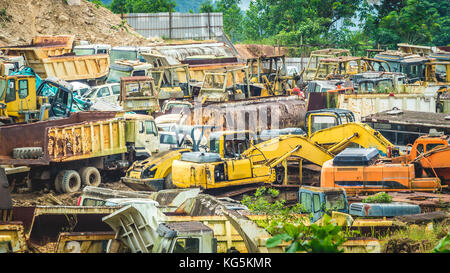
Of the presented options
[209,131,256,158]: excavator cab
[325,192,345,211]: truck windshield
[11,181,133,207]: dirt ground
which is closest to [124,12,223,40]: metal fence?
[11,181,133,207]: dirt ground

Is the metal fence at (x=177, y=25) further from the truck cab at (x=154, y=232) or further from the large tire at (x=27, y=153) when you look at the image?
the truck cab at (x=154, y=232)

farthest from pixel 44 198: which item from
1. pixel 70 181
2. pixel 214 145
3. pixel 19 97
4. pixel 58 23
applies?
pixel 58 23

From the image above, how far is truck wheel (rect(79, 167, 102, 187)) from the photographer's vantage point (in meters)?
17.3

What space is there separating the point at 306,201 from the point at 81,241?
464 cm

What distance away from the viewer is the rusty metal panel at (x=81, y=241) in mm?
9164

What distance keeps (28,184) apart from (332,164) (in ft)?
25.3

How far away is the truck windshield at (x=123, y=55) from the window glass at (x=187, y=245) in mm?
26623

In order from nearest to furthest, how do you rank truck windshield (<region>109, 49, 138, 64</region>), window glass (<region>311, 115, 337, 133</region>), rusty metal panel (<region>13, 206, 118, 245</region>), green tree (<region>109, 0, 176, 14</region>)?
rusty metal panel (<region>13, 206, 118, 245</region>)
window glass (<region>311, 115, 337, 133</region>)
truck windshield (<region>109, 49, 138, 64</region>)
green tree (<region>109, 0, 176, 14</region>)

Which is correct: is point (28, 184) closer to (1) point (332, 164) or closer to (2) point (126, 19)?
(1) point (332, 164)

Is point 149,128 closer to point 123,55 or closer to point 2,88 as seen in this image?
point 2,88

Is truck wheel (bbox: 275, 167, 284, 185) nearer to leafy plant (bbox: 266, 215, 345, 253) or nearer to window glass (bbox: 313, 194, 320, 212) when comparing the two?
window glass (bbox: 313, 194, 320, 212)

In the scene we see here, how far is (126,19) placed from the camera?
44812 mm

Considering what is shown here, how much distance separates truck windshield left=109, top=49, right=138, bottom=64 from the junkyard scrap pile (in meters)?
0.07

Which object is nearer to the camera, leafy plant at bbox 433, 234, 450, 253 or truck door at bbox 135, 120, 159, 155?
leafy plant at bbox 433, 234, 450, 253
